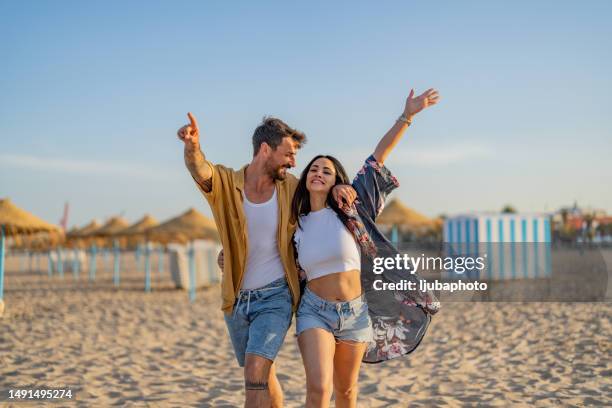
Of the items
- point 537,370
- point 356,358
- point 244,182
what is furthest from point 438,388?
point 244,182

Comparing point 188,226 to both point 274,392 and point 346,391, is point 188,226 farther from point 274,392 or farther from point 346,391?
point 346,391

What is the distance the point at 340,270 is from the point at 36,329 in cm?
709

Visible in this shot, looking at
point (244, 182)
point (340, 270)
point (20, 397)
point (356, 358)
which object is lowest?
point (20, 397)

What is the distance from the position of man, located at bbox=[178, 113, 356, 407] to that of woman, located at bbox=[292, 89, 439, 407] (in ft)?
0.25

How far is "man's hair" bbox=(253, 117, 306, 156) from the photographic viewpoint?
3051 mm

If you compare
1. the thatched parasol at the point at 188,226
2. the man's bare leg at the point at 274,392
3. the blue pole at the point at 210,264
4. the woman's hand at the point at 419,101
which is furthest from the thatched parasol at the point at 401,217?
the man's bare leg at the point at 274,392

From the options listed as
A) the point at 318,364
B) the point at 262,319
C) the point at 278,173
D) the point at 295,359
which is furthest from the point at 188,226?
the point at 318,364

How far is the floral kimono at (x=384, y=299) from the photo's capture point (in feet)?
10.4

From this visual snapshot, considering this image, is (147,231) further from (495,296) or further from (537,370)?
(537,370)

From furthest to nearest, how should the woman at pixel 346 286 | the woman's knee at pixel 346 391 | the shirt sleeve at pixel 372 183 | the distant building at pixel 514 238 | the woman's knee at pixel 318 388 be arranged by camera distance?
the distant building at pixel 514 238 < the shirt sleeve at pixel 372 183 < the woman's knee at pixel 346 391 < the woman at pixel 346 286 < the woman's knee at pixel 318 388

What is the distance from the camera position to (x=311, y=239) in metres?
2.97

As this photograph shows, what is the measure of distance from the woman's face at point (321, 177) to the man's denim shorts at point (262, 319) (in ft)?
1.46

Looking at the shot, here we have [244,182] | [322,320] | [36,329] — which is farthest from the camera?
[36,329]

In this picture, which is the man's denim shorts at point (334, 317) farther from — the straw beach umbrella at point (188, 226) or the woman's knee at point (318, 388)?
the straw beach umbrella at point (188, 226)
